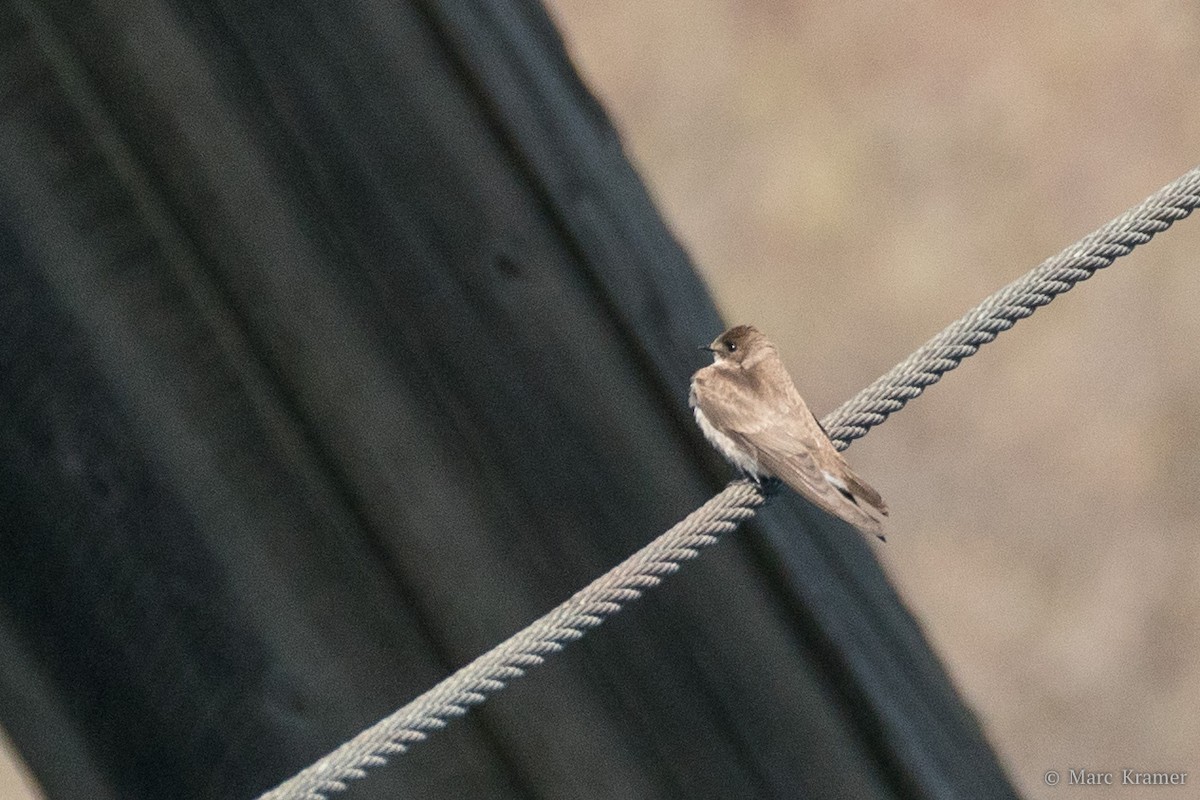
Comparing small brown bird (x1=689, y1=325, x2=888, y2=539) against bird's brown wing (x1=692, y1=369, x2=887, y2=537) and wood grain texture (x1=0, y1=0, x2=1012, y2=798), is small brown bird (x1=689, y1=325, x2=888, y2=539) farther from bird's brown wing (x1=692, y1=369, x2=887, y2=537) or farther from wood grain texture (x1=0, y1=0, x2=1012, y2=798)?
wood grain texture (x1=0, y1=0, x2=1012, y2=798)

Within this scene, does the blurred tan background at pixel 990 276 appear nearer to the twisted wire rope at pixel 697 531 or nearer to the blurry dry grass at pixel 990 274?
the blurry dry grass at pixel 990 274

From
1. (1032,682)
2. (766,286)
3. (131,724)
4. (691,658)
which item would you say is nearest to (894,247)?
(766,286)

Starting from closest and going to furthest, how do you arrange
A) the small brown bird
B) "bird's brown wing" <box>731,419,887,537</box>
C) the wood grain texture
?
1. "bird's brown wing" <box>731,419,887,537</box>
2. the small brown bird
3. the wood grain texture

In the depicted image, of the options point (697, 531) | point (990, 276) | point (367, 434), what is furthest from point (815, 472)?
point (990, 276)

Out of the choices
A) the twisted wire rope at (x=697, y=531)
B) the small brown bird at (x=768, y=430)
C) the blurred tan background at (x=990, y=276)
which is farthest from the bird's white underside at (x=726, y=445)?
the blurred tan background at (x=990, y=276)

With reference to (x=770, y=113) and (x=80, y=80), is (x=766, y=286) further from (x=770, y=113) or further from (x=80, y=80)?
(x=80, y=80)

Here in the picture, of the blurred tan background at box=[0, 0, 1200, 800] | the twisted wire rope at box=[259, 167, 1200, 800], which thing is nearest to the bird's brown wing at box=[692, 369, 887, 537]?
the twisted wire rope at box=[259, 167, 1200, 800]
